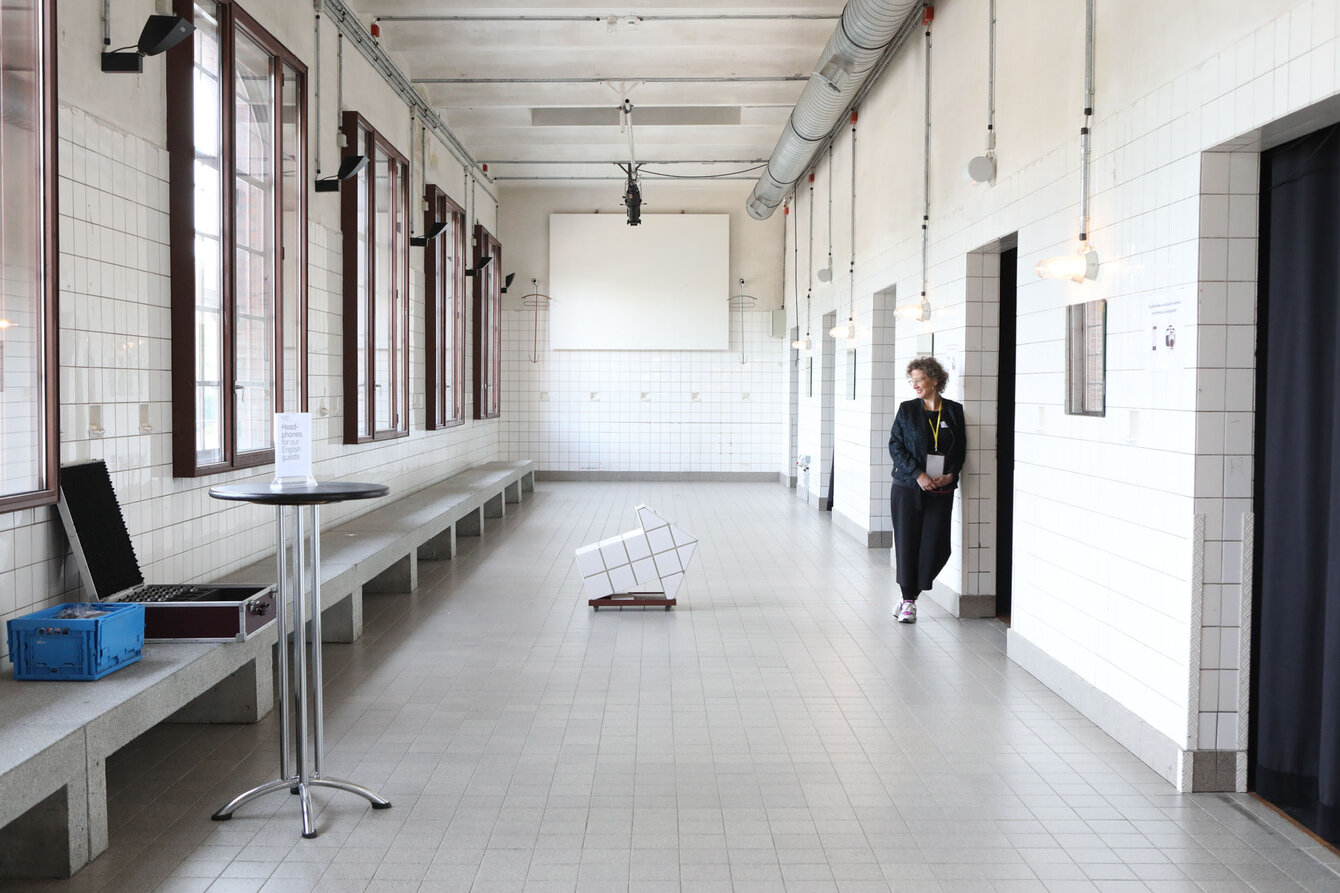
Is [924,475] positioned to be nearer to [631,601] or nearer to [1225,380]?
[631,601]

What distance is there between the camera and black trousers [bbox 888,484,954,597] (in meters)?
6.42

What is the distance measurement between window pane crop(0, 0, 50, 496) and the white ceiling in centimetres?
478

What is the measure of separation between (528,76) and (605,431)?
707 cm

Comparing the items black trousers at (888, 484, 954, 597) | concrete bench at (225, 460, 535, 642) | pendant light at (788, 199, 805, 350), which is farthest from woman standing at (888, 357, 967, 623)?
pendant light at (788, 199, 805, 350)

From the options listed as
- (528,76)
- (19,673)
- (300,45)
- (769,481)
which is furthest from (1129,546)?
(769,481)

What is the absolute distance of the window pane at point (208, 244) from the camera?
5.02 metres

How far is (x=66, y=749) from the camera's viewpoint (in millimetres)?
2893

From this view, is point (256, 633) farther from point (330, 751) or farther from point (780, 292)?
point (780, 292)

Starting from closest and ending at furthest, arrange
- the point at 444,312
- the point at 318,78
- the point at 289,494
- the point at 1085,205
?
the point at 289,494, the point at 1085,205, the point at 318,78, the point at 444,312

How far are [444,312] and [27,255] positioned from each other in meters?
7.50

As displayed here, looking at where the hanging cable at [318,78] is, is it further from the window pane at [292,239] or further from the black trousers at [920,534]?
the black trousers at [920,534]

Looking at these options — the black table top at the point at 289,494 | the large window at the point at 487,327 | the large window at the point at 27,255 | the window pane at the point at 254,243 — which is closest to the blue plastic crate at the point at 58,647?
the large window at the point at 27,255

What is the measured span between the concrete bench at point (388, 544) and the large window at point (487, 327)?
204cm

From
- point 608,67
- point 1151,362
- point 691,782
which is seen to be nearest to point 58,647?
point 691,782
